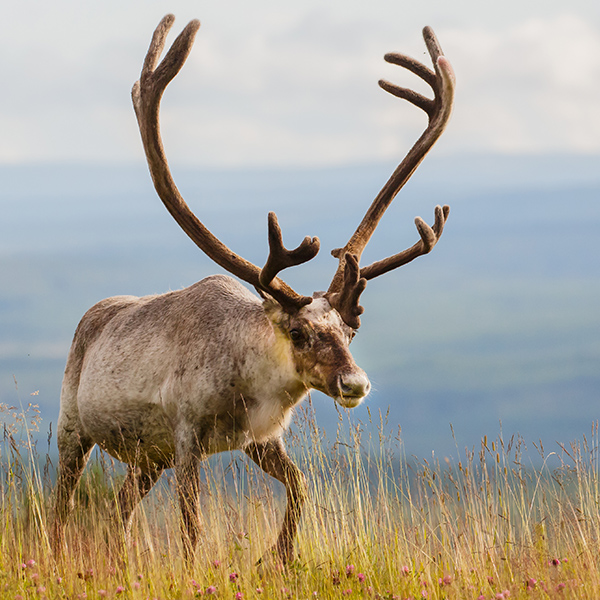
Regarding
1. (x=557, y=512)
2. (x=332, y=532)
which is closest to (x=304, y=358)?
(x=332, y=532)

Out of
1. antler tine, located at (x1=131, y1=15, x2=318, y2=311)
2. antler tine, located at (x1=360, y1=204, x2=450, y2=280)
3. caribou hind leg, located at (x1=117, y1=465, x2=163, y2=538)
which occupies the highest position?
antler tine, located at (x1=131, y1=15, x2=318, y2=311)

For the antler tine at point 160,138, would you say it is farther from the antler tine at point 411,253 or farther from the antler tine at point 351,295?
the antler tine at point 411,253

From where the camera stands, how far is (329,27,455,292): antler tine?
7.25 meters

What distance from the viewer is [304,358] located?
235 inches

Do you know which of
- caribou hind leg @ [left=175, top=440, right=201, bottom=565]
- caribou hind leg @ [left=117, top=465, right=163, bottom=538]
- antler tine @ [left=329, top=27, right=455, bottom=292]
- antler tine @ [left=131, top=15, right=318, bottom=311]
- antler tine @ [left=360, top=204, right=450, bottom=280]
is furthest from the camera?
caribou hind leg @ [left=117, top=465, right=163, bottom=538]

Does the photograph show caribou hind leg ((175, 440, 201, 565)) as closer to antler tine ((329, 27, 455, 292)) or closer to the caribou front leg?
the caribou front leg

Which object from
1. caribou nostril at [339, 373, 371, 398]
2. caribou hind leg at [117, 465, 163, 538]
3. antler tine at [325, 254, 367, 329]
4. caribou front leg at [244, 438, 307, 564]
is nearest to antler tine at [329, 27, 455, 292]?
antler tine at [325, 254, 367, 329]

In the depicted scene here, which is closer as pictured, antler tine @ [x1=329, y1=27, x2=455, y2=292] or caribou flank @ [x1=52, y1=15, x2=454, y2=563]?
caribou flank @ [x1=52, y1=15, x2=454, y2=563]

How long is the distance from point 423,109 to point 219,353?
10.3 ft

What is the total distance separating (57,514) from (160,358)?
204 centimetres

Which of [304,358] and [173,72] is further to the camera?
[173,72]

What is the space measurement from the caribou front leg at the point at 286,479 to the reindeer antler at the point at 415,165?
1.40m

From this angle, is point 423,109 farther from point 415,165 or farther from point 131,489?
point 131,489

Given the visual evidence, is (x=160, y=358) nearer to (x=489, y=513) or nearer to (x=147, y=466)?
(x=147, y=466)
